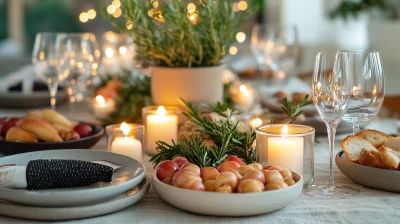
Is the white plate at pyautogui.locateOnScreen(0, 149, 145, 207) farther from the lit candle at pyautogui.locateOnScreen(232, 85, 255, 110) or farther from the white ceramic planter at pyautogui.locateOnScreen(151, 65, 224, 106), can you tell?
the lit candle at pyautogui.locateOnScreen(232, 85, 255, 110)

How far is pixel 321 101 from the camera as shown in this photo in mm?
998

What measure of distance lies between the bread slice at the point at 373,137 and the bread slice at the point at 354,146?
29mm

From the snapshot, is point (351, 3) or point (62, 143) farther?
point (351, 3)

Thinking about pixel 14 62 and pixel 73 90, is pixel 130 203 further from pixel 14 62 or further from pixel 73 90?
pixel 14 62

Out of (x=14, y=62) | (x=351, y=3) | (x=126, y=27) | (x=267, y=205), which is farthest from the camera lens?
(x=351, y=3)

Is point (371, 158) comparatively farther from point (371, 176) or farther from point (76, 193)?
point (76, 193)

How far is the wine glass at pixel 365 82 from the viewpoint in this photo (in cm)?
103

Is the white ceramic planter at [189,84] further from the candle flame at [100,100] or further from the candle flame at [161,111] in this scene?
the candle flame at [100,100]

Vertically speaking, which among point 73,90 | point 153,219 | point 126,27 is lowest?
point 153,219

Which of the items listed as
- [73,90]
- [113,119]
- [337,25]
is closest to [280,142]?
[113,119]

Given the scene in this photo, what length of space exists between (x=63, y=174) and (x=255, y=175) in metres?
0.28

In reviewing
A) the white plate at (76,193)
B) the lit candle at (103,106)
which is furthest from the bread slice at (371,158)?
the lit candle at (103,106)

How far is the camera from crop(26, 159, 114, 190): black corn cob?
87 centimetres

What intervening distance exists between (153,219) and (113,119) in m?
0.76
